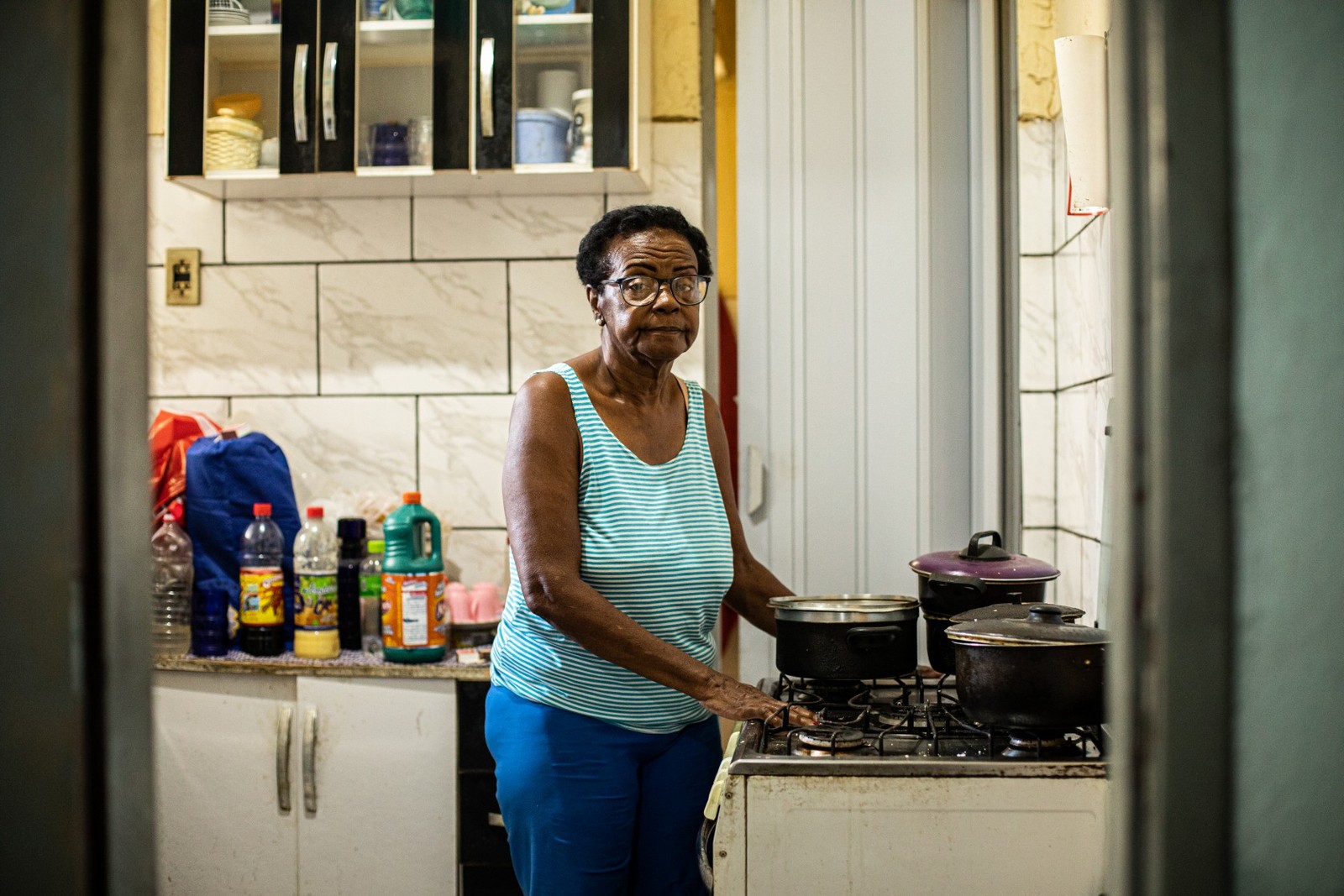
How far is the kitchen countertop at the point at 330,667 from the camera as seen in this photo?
255 cm

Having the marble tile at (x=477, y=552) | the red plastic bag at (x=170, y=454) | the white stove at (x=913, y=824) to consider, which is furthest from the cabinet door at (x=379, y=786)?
the white stove at (x=913, y=824)

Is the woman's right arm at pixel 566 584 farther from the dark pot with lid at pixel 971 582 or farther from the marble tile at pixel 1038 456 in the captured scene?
the marble tile at pixel 1038 456

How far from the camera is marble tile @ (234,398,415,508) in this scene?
3.07m

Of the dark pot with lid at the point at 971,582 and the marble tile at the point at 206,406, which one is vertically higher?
the marble tile at the point at 206,406

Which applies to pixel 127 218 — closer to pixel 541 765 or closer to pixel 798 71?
pixel 541 765

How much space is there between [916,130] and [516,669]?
5.94 feet

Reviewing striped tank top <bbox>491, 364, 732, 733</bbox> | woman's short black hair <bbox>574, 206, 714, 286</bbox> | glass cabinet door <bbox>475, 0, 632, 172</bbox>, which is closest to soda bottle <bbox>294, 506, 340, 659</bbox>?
striped tank top <bbox>491, 364, 732, 733</bbox>

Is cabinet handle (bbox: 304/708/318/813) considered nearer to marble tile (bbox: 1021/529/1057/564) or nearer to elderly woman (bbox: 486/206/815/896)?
elderly woman (bbox: 486/206/815/896)

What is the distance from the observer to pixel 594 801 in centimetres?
173

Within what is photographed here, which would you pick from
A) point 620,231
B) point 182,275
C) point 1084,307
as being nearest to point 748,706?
point 620,231

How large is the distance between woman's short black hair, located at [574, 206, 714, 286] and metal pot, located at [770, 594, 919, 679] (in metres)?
0.67

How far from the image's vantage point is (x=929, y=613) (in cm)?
184

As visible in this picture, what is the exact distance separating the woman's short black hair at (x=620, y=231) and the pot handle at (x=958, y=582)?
2.24 ft

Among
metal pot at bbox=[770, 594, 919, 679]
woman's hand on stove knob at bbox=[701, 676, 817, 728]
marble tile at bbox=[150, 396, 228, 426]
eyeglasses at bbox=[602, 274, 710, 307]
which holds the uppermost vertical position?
eyeglasses at bbox=[602, 274, 710, 307]
